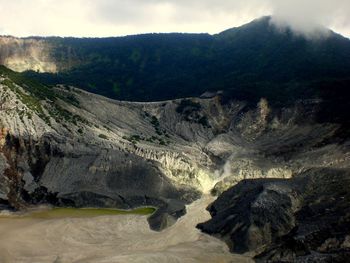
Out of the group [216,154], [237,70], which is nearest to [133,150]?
[216,154]

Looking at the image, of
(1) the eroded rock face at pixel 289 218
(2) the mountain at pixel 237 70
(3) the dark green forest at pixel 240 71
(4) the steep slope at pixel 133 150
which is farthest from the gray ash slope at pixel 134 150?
(2) the mountain at pixel 237 70

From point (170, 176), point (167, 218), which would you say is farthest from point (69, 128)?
point (167, 218)

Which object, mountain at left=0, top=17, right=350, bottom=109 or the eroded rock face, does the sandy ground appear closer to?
the eroded rock face

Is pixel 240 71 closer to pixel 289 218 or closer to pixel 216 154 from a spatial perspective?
pixel 216 154

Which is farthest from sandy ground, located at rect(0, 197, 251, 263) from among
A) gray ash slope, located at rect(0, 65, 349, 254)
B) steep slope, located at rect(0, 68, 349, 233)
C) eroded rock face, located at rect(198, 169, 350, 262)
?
steep slope, located at rect(0, 68, 349, 233)

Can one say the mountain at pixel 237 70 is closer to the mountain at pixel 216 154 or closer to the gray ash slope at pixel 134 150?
the mountain at pixel 216 154

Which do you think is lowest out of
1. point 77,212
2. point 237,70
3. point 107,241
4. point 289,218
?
point 77,212
